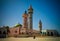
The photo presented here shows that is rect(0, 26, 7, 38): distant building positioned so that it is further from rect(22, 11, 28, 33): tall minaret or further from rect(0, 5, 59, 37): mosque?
rect(22, 11, 28, 33): tall minaret

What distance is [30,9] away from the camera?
2.76 m

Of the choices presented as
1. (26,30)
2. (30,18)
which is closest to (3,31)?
(26,30)

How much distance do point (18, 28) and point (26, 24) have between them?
0.59 ft

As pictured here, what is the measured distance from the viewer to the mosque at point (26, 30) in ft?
8.97

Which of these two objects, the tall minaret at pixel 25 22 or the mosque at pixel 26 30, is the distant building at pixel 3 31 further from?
the tall minaret at pixel 25 22

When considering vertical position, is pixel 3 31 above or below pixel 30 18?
below

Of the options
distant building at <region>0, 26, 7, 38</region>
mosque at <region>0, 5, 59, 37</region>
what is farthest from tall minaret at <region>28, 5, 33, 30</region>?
distant building at <region>0, 26, 7, 38</region>

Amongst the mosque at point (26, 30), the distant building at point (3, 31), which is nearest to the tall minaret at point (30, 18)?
the mosque at point (26, 30)

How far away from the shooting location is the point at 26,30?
277 centimetres

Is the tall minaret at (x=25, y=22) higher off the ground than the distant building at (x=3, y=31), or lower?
higher

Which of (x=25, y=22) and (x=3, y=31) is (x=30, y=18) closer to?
(x=25, y=22)

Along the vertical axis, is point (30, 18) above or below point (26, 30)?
above

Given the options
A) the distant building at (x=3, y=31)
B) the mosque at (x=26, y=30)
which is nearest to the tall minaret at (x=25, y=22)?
the mosque at (x=26, y=30)

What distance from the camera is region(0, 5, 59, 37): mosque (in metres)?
2.73
